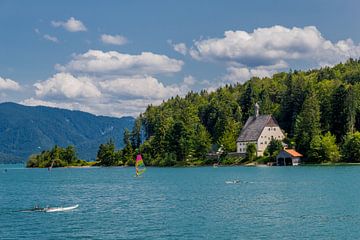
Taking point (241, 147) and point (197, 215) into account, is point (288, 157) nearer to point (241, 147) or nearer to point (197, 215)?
point (241, 147)

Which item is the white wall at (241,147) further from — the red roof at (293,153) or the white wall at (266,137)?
→ the red roof at (293,153)

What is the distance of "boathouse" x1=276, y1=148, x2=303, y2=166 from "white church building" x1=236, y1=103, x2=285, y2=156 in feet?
54.2

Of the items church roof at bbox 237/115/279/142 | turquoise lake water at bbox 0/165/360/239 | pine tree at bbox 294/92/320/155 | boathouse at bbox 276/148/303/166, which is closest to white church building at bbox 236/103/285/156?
church roof at bbox 237/115/279/142

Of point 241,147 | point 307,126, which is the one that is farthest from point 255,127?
point 307,126

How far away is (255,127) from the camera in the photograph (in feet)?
623

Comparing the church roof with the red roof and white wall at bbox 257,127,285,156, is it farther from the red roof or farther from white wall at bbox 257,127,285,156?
the red roof

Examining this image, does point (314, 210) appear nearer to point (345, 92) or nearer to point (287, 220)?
point (287, 220)

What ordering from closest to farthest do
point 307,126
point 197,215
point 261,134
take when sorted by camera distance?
point 197,215 → point 307,126 → point 261,134

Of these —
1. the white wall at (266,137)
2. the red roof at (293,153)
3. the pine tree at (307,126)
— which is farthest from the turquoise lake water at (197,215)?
the white wall at (266,137)

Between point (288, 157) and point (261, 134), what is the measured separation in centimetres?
2597

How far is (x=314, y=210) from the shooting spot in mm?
55562

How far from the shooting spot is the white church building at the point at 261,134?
184625 mm

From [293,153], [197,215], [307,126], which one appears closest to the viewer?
[197,215]

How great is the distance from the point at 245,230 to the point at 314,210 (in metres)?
13.9
